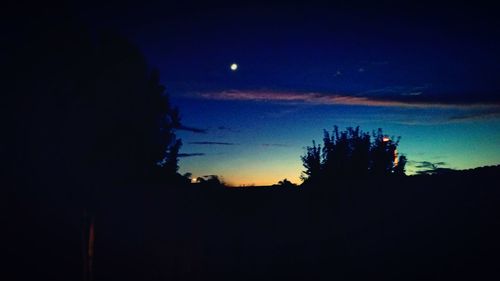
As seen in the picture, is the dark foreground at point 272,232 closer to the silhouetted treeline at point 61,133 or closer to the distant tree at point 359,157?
the silhouetted treeline at point 61,133

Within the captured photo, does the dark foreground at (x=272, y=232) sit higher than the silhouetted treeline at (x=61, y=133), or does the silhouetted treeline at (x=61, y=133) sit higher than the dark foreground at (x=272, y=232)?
the silhouetted treeline at (x=61, y=133)

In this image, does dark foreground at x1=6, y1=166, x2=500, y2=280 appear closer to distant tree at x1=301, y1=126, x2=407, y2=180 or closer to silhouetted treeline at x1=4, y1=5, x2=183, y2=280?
silhouetted treeline at x1=4, y1=5, x2=183, y2=280

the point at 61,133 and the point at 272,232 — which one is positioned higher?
the point at 61,133

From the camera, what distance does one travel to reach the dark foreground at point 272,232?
867 cm

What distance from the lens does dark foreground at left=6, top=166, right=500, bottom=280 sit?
8672 mm

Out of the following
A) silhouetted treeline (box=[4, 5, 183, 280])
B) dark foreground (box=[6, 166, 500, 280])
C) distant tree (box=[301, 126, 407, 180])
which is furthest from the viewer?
distant tree (box=[301, 126, 407, 180])

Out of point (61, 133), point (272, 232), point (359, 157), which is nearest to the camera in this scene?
point (272, 232)

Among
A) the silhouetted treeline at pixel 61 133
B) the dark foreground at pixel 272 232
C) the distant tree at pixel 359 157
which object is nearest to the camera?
the dark foreground at pixel 272 232

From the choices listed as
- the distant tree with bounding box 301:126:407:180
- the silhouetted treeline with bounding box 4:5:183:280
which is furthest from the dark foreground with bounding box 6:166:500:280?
the distant tree with bounding box 301:126:407:180

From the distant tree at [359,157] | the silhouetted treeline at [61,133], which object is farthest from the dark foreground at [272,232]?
the distant tree at [359,157]

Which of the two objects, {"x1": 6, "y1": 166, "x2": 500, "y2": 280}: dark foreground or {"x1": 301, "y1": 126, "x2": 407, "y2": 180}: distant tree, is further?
{"x1": 301, "y1": 126, "x2": 407, "y2": 180}: distant tree

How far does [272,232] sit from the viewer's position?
11039 millimetres

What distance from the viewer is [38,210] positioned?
1427 cm

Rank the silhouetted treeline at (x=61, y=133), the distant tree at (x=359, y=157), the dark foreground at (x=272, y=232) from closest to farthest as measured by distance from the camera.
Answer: the dark foreground at (x=272, y=232) → the silhouetted treeline at (x=61, y=133) → the distant tree at (x=359, y=157)
